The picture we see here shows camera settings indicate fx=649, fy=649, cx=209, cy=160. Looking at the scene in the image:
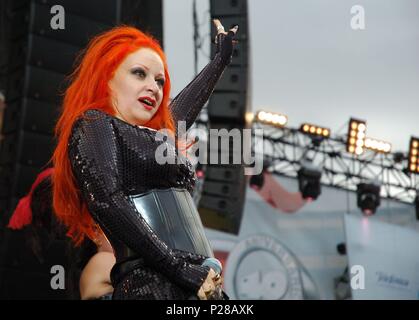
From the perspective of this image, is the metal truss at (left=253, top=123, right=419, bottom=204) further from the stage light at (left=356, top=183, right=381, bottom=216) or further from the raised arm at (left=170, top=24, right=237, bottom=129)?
the raised arm at (left=170, top=24, right=237, bottom=129)

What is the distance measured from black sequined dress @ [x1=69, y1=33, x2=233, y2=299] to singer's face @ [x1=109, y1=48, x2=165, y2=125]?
0.05m

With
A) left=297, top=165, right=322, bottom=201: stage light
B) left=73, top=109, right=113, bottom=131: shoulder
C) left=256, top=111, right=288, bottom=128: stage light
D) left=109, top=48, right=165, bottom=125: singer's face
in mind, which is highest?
left=109, top=48, right=165, bottom=125: singer's face

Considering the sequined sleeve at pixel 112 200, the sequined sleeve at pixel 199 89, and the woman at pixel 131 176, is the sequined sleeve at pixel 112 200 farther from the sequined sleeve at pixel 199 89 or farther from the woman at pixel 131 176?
the sequined sleeve at pixel 199 89

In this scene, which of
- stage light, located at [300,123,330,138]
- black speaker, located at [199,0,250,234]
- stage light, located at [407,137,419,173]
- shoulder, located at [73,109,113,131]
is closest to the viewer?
shoulder, located at [73,109,113,131]

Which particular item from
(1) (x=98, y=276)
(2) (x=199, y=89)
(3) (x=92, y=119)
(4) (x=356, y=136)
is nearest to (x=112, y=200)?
(3) (x=92, y=119)

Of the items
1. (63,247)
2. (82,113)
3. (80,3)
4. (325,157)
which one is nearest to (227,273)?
(325,157)

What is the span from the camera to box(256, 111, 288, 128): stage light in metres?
9.65

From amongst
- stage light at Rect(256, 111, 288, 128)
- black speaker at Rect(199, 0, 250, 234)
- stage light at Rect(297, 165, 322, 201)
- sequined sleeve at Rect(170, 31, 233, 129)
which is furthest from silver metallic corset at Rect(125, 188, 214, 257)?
Answer: stage light at Rect(297, 165, 322, 201)

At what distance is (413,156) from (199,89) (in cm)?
901

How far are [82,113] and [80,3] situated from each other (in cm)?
241

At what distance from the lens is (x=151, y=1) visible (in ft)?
14.4

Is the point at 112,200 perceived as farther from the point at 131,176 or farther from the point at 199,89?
the point at 199,89

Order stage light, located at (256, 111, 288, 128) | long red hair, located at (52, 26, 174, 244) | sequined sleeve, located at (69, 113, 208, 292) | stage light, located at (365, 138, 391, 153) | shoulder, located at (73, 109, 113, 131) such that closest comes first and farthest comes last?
sequined sleeve, located at (69, 113, 208, 292)
shoulder, located at (73, 109, 113, 131)
long red hair, located at (52, 26, 174, 244)
stage light, located at (256, 111, 288, 128)
stage light, located at (365, 138, 391, 153)

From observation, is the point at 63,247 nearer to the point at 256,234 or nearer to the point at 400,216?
the point at 256,234
